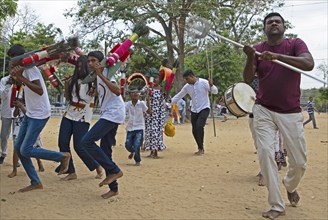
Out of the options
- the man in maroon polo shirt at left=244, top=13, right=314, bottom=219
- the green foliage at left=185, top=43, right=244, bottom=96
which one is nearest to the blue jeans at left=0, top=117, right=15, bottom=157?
the man in maroon polo shirt at left=244, top=13, right=314, bottom=219

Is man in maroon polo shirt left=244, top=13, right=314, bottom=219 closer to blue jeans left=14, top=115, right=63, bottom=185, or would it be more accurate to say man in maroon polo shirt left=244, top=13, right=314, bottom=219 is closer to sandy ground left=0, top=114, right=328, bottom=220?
sandy ground left=0, top=114, right=328, bottom=220

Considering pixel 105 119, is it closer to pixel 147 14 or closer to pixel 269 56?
pixel 269 56

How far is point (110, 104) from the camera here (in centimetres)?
508

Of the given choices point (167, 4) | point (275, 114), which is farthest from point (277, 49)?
point (167, 4)

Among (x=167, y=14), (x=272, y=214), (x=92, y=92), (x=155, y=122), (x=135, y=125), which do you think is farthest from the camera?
(x=167, y=14)

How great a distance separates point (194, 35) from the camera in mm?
5359

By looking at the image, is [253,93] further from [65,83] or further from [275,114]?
[65,83]

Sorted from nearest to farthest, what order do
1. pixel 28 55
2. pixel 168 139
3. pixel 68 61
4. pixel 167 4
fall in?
1. pixel 28 55
2. pixel 68 61
3. pixel 168 139
4. pixel 167 4

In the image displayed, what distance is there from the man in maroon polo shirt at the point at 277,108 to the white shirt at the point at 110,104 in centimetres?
163

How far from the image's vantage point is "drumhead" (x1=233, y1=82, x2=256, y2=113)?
6051mm

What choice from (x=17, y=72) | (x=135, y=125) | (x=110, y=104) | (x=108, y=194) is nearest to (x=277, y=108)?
(x=110, y=104)

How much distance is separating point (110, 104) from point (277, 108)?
1994 millimetres

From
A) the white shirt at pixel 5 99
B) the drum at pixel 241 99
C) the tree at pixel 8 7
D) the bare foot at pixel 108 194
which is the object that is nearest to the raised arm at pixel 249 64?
the drum at pixel 241 99

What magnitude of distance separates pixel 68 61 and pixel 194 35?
71.9 inches
